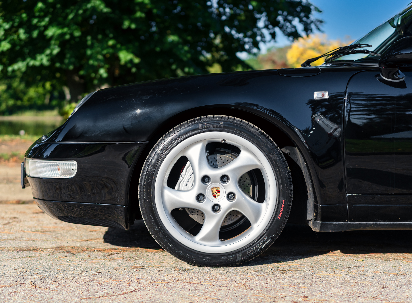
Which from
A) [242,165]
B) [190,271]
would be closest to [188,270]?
[190,271]

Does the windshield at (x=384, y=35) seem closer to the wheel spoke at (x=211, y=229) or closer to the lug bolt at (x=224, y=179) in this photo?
the lug bolt at (x=224, y=179)

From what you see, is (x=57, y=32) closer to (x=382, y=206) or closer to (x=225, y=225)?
(x=225, y=225)

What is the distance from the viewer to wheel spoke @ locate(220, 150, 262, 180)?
7.27 feet

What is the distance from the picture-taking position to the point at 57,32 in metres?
8.84

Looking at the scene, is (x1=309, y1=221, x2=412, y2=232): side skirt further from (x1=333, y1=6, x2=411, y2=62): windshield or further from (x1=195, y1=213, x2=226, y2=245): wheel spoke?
(x1=333, y1=6, x2=411, y2=62): windshield

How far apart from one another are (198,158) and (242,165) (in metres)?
0.25

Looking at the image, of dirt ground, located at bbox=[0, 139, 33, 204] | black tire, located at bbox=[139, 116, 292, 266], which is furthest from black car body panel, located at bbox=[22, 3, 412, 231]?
dirt ground, located at bbox=[0, 139, 33, 204]

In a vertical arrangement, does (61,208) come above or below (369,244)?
above

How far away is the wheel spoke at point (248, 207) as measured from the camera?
220cm

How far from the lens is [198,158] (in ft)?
7.30

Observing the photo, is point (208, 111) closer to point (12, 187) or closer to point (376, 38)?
point (376, 38)

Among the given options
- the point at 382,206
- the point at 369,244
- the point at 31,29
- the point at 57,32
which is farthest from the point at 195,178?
the point at 31,29

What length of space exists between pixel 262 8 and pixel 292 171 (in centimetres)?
875

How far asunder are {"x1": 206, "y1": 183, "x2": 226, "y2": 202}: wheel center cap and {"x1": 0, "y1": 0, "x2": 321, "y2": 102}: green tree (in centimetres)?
754
